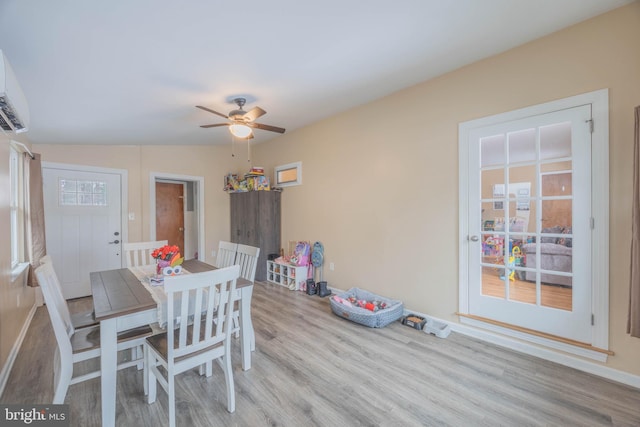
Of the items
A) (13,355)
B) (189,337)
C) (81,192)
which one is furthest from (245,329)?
(81,192)

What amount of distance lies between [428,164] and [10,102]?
3.27 meters

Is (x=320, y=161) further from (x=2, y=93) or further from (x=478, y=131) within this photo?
(x=2, y=93)

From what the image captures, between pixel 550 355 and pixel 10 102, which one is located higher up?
pixel 10 102

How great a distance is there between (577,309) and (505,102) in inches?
72.6

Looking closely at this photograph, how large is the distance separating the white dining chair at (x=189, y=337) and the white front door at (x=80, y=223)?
3072mm

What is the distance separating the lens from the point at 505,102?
2.46 metres

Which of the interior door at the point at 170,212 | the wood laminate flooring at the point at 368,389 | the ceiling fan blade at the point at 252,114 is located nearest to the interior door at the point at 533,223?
the wood laminate flooring at the point at 368,389

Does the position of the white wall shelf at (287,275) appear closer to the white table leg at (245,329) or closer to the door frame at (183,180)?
the door frame at (183,180)

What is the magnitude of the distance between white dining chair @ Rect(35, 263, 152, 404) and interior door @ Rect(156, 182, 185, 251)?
13.6 feet

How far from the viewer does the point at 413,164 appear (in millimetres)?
3092

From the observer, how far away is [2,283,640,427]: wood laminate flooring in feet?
5.45

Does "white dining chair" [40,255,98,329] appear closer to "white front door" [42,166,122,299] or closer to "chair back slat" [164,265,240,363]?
"chair back slat" [164,265,240,363]

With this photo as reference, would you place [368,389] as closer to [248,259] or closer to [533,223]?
[248,259]

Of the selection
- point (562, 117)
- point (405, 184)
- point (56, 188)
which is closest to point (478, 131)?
point (562, 117)
